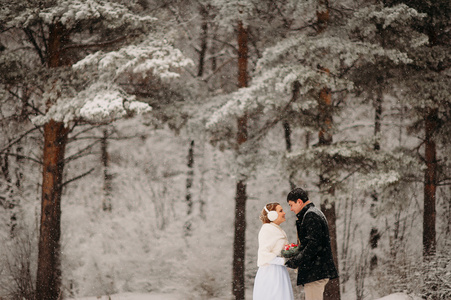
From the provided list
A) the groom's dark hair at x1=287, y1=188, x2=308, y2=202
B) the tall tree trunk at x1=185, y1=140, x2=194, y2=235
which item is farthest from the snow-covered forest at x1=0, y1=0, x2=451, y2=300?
the groom's dark hair at x1=287, y1=188, x2=308, y2=202

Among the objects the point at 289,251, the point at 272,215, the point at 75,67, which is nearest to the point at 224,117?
the point at 75,67

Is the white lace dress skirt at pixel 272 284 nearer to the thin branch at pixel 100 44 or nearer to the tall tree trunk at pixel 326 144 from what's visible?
the tall tree trunk at pixel 326 144

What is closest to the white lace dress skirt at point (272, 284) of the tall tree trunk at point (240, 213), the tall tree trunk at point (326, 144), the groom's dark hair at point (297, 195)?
the groom's dark hair at point (297, 195)

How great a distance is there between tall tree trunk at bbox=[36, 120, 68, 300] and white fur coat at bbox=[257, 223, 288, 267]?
6202 mm

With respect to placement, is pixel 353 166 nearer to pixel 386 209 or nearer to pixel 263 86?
pixel 386 209

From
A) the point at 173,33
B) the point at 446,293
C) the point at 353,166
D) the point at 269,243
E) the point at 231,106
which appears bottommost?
the point at 446,293

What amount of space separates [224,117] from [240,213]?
3028mm

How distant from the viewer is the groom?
5155mm

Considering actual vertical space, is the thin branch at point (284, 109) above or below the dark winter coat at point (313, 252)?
above

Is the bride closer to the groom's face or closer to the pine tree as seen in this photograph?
the groom's face

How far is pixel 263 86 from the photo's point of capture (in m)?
8.44

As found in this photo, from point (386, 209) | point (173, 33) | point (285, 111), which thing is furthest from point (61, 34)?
point (386, 209)

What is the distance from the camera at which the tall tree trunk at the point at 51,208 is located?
9984 millimetres

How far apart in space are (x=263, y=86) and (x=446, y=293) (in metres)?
4.73
